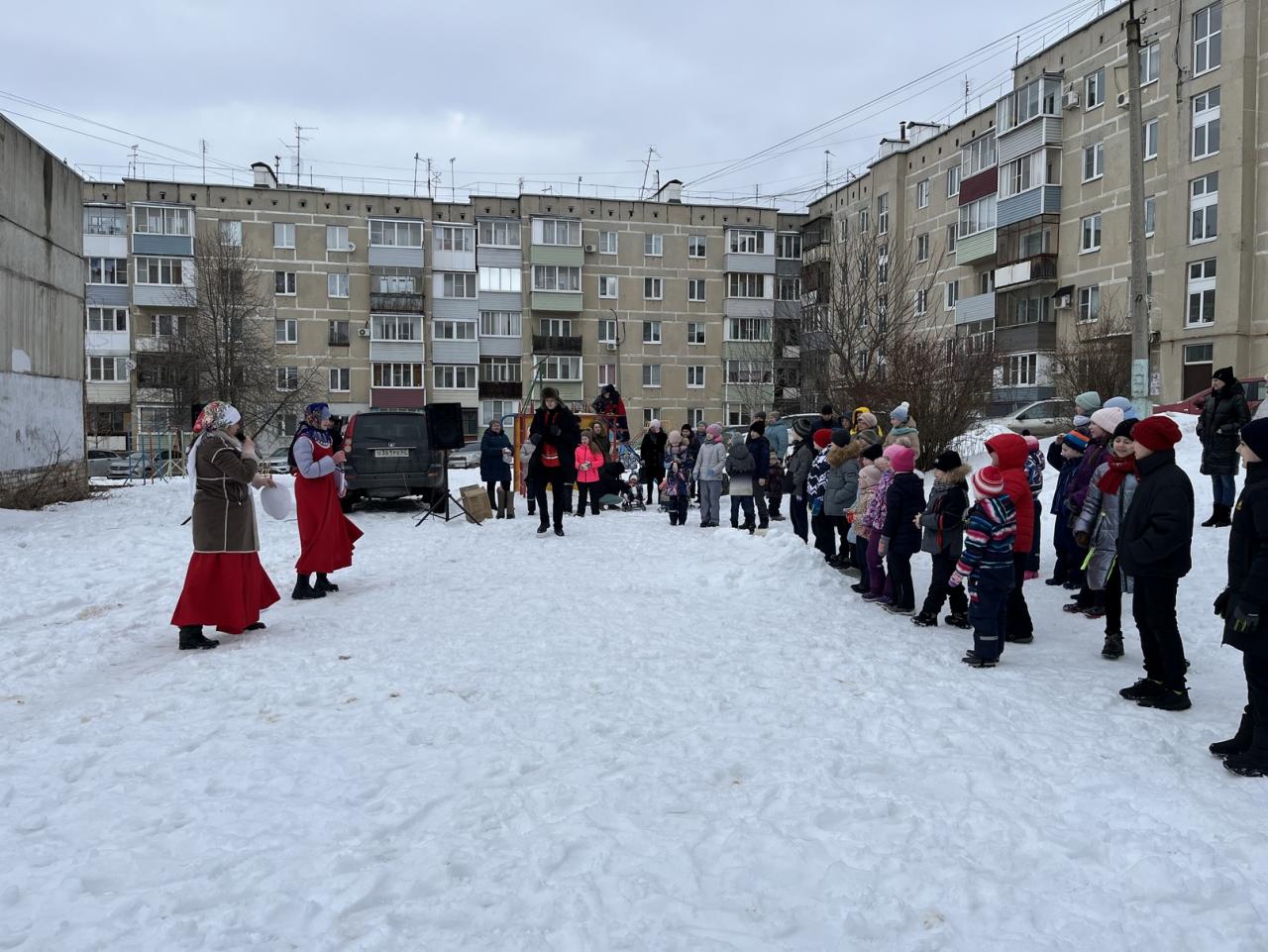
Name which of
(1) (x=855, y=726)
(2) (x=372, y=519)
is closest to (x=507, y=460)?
(2) (x=372, y=519)

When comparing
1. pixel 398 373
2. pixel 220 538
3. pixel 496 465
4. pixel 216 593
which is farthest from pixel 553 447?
pixel 398 373

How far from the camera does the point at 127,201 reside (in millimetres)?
49344

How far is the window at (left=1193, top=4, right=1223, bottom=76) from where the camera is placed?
30.9 m

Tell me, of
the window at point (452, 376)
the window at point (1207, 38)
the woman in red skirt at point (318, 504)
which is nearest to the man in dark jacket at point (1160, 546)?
the woman in red skirt at point (318, 504)

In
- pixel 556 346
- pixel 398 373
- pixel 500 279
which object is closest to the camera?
pixel 398 373

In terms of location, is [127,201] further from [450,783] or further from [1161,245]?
[450,783]

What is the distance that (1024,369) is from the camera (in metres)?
39.0

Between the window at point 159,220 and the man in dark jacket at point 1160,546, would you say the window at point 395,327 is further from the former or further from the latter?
the man in dark jacket at point 1160,546

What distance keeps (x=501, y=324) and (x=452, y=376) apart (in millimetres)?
4124

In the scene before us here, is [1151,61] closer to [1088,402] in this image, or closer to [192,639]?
[1088,402]

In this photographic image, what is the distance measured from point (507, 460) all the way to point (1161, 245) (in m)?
27.2

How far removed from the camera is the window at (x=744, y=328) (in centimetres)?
5576

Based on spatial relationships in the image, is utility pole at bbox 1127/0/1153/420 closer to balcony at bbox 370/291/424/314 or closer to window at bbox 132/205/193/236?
balcony at bbox 370/291/424/314

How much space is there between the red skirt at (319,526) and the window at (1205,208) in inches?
1269
